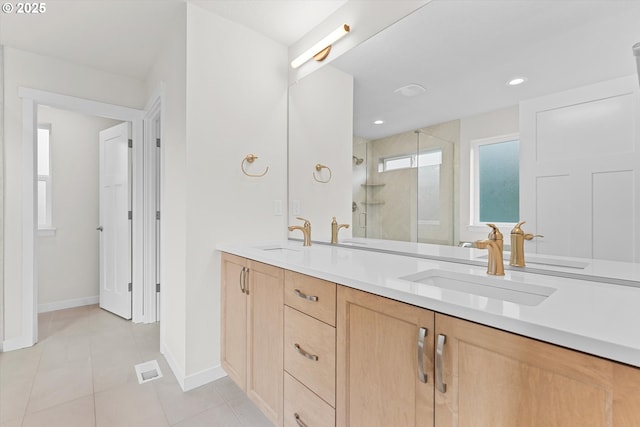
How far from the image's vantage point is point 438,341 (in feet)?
2.61

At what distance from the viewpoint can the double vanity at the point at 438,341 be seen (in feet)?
1.97

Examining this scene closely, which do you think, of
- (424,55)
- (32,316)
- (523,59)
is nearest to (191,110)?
(424,55)

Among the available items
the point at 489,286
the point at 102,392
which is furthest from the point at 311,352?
the point at 102,392

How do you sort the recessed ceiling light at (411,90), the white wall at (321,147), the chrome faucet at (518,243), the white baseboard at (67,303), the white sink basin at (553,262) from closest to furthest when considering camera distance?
the white sink basin at (553,262) < the chrome faucet at (518,243) < the recessed ceiling light at (411,90) < the white wall at (321,147) < the white baseboard at (67,303)

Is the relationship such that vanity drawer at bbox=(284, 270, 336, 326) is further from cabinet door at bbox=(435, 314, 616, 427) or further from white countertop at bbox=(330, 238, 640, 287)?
white countertop at bbox=(330, 238, 640, 287)

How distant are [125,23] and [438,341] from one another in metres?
2.78

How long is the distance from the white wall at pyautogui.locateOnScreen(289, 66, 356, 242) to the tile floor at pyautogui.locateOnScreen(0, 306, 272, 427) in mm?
1209

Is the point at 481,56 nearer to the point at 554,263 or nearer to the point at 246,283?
the point at 554,263

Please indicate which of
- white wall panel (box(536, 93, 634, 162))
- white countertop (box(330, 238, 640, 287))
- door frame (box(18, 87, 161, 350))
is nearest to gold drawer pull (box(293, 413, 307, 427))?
white countertop (box(330, 238, 640, 287))

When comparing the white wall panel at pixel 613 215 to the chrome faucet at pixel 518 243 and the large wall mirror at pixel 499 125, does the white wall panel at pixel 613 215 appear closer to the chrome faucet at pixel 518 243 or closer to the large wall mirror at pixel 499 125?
the large wall mirror at pixel 499 125

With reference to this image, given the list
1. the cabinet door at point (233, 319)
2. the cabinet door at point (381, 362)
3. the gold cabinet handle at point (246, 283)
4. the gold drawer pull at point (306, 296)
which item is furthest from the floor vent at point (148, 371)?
the cabinet door at point (381, 362)

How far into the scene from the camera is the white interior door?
3.01 metres

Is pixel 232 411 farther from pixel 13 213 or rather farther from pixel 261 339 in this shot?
pixel 13 213

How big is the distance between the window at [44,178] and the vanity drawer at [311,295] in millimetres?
3497
